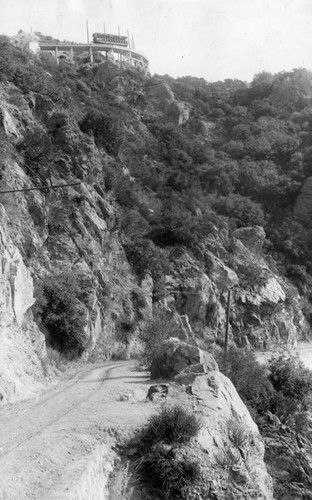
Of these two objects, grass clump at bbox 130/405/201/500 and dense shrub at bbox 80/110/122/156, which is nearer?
grass clump at bbox 130/405/201/500

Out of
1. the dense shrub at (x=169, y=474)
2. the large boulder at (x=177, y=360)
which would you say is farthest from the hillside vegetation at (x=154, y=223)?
the dense shrub at (x=169, y=474)

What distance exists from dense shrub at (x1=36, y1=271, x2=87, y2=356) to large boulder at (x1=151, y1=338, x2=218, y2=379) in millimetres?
8532

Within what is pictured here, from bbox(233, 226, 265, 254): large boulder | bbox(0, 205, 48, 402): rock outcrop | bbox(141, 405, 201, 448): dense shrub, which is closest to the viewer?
bbox(141, 405, 201, 448): dense shrub

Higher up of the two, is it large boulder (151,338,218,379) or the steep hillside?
the steep hillside

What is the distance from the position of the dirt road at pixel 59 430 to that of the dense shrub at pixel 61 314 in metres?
7.59

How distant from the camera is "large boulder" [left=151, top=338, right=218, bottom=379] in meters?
15.0

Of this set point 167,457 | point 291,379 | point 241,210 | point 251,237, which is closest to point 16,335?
point 167,457

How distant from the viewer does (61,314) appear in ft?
78.2

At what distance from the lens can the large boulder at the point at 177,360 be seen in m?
15.0

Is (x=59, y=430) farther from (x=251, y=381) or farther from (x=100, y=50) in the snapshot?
(x=100, y=50)

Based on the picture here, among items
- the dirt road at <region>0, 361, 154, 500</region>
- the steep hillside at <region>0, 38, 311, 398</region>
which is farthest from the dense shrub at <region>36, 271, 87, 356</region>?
the dirt road at <region>0, 361, 154, 500</region>

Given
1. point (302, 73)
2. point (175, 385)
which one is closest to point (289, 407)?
point (175, 385)

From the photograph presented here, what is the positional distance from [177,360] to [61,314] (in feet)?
32.6

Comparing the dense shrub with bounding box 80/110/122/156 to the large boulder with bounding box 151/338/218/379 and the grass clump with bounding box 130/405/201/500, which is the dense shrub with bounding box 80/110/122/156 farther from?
the grass clump with bounding box 130/405/201/500
